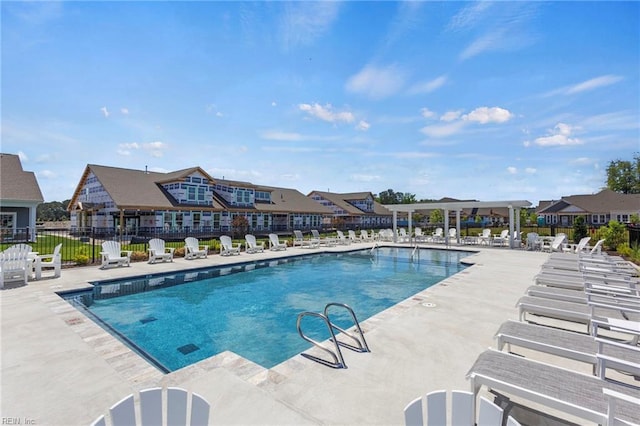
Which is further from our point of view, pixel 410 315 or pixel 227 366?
pixel 410 315

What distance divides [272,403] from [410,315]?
3.47 meters

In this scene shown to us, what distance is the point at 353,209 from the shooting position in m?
44.5

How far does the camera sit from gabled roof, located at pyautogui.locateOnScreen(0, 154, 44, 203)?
1983 centimetres

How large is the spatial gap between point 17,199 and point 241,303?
852 inches

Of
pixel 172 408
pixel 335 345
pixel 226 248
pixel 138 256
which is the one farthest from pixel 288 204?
pixel 172 408

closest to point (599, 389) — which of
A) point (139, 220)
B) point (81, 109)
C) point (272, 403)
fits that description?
point (272, 403)

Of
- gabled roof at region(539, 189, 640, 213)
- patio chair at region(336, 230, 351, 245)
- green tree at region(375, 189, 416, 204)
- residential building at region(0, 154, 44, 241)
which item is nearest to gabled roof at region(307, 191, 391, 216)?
patio chair at region(336, 230, 351, 245)

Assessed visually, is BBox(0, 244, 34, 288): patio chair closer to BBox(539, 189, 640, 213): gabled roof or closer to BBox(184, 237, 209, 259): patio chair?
BBox(184, 237, 209, 259): patio chair

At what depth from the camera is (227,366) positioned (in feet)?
12.2

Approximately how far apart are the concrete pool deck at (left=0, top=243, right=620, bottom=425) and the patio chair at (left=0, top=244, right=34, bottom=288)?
263 cm

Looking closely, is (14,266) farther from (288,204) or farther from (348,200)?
(348,200)

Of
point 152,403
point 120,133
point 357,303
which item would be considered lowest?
point 357,303

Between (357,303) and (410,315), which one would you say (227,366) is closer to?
(410,315)

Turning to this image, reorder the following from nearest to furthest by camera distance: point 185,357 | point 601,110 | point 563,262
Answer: point 185,357
point 563,262
point 601,110
